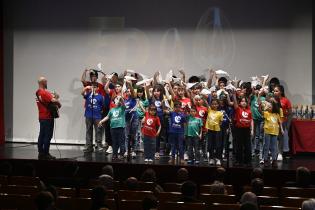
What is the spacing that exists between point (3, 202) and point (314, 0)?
9.04 meters

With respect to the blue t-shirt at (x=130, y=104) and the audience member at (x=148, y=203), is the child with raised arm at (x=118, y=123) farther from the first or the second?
the audience member at (x=148, y=203)

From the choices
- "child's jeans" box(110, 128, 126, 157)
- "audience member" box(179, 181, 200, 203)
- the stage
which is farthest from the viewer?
"child's jeans" box(110, 128, 126, 157)

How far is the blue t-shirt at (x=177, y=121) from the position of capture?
11023 millimetres

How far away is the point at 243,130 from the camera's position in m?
10.8

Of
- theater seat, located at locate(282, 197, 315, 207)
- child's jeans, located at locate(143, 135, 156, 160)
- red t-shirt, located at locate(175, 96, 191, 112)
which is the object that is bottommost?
theater seat, located at locate(282, 197, 315, 207)

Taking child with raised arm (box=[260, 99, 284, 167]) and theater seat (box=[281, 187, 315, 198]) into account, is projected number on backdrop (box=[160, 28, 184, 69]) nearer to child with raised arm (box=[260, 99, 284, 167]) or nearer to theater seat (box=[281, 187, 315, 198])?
child with raised arm (box=[260, 99, 284, 167])

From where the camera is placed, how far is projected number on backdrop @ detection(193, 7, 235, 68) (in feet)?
45.6

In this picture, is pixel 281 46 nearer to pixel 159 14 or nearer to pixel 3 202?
pixel 159 14

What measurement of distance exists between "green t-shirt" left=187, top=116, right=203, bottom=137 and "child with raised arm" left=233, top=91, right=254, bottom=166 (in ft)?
2.25

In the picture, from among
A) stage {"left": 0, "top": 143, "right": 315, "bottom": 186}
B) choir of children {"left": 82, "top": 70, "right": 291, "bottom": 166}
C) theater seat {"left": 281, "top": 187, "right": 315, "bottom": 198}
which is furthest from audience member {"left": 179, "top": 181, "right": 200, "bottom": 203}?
choir of children {"left": 82, "top": 70, "right": 291, "bottom": 166}

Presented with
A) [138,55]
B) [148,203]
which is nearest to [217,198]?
[148,203]

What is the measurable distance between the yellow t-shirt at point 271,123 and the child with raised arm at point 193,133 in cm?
119

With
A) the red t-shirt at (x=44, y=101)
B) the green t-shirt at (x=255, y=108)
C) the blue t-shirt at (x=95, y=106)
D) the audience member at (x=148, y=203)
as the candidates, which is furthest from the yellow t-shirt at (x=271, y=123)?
the audience member at (x=148, y=203)

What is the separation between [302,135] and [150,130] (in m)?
3.55
